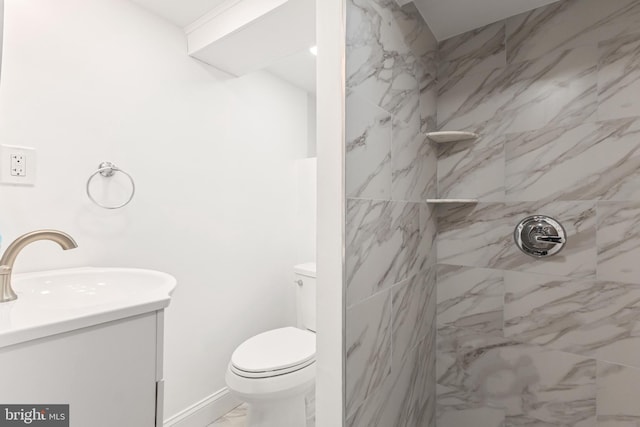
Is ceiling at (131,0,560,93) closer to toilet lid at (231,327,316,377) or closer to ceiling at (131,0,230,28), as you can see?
ceiling at (131,0,230,28)

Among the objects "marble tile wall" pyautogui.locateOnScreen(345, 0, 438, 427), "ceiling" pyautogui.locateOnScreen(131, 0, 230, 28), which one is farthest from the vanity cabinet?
"ceiling" pyautogui.locateOnScreen(131, 0, 230, 28)

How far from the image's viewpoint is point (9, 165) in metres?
1.07

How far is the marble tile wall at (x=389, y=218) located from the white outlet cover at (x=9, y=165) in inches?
45.7

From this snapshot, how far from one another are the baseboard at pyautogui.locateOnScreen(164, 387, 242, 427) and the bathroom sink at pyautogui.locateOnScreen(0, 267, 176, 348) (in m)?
0.96

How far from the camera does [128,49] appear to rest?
4.62ft

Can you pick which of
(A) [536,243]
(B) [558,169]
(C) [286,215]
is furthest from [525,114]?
(C) [286,215]

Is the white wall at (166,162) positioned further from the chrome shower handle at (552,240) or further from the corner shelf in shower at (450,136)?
the chrome shower handle at (552,240)

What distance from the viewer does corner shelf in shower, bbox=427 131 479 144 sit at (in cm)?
151

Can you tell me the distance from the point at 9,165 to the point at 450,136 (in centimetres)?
183

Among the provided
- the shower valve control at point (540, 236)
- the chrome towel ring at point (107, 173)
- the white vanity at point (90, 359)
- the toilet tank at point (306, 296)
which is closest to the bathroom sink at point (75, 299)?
the white vanity at point (90, 359)

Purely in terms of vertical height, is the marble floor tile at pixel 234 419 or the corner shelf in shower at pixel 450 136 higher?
the corner shelf in shower at pixel 450 136

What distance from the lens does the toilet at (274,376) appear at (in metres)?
1.38

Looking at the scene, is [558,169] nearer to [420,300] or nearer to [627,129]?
[627,129]

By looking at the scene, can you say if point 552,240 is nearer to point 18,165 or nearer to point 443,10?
point 443,10
